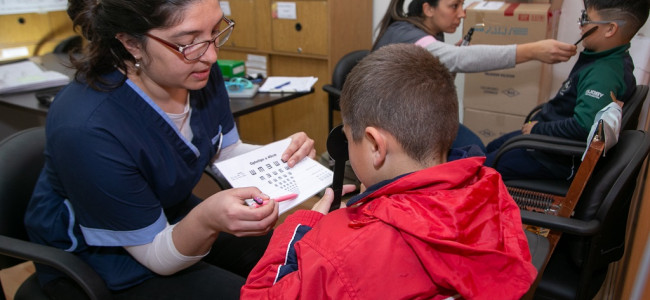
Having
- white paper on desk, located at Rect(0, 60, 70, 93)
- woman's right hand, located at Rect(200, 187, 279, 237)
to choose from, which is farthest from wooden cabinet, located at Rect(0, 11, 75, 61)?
woman's right hand, located at Rect(200, 187, 279, 237)

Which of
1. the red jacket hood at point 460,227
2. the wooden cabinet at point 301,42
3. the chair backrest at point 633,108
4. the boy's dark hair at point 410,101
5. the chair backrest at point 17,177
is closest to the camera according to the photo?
the red jacket hood at point 460,227

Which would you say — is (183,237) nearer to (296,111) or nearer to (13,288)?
(13,288)

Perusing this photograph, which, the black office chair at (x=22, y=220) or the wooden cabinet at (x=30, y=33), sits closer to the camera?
the black office chair at (x=22, y=220)

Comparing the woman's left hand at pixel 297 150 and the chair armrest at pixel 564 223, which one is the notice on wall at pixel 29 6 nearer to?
the woman's left hand at pixel 297 150

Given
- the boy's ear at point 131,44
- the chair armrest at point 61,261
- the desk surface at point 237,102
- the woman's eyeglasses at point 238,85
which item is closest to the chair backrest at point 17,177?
the chair armrest at point 61,261

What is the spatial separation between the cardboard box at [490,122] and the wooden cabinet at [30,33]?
3129 mm

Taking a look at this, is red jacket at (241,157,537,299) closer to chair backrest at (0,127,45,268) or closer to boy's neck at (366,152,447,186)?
boy's neck at (366,152,447,186)

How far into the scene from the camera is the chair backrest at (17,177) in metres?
1.06

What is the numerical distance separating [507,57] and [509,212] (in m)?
1.43

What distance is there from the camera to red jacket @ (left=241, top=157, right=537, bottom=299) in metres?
0.67

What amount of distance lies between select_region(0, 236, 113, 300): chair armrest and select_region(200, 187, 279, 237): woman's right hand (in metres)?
0.25

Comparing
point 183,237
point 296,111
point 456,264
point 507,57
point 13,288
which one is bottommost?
point 13,288

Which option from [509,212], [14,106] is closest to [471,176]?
[509,212]

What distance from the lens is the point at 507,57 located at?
2010 millimetres
